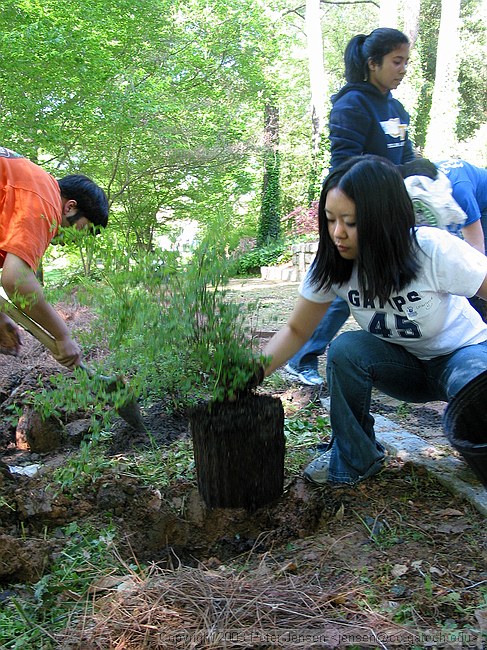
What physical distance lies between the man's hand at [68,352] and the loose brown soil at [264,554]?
Result: 1.72 ft

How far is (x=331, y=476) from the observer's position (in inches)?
93.2

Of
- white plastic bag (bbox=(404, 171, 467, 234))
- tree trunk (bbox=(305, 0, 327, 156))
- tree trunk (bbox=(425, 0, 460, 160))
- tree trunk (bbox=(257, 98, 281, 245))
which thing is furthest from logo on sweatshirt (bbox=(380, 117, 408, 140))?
tree trunk (bbox=(257, 98, 281, 245))

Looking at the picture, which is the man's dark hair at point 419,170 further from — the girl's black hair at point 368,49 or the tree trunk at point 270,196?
the tree trunk at point 270,196

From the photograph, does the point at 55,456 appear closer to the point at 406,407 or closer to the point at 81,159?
the point at 406,407

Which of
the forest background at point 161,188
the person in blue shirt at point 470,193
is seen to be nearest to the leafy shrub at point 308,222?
the forest background at point 161,188

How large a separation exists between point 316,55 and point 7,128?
33.6 ft

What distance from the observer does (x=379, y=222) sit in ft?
6.48

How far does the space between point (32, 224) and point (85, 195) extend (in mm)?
353

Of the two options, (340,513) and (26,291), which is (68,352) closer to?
(26,291)

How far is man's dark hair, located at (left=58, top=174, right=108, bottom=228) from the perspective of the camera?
2607 millimetres

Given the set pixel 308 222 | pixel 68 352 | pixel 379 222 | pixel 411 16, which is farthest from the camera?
pixel 411 16

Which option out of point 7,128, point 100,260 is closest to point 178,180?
point 7,128

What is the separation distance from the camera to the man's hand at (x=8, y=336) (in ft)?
9.09

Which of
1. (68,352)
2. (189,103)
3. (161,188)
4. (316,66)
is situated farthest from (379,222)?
(316,66)
